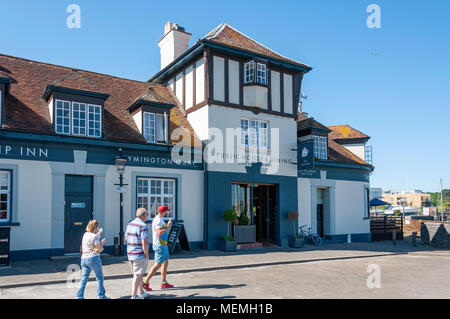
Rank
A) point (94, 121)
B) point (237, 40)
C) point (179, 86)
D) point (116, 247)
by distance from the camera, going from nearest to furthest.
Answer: point (116, 247) < point (94, 121) < point (237, 40) < point (179, 86)

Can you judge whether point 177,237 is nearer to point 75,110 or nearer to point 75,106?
point 75,110

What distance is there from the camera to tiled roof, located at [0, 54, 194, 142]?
13.9m

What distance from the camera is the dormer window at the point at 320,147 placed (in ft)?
68.0

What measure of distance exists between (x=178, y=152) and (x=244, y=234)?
446 centimetres

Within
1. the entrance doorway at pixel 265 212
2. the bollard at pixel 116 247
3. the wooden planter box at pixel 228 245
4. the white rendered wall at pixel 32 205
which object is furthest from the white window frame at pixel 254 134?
the white rendered wall at pixel 32 205

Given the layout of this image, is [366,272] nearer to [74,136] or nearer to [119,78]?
[74,136]

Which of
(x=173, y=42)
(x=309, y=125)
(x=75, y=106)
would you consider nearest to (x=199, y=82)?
(x=173, y=42)

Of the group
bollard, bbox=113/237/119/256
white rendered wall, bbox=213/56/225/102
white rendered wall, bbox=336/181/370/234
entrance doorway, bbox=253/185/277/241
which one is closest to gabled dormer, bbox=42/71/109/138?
bollard, bbox=113/237/119/256

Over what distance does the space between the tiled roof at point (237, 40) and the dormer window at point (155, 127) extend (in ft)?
13.5

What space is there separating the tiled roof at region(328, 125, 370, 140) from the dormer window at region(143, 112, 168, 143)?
1242 centimetres

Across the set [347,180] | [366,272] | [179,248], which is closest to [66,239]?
[179,248]

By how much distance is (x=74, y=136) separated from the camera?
552 inches

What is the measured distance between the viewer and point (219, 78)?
17547 mm

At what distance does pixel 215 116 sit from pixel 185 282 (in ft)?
28.5
